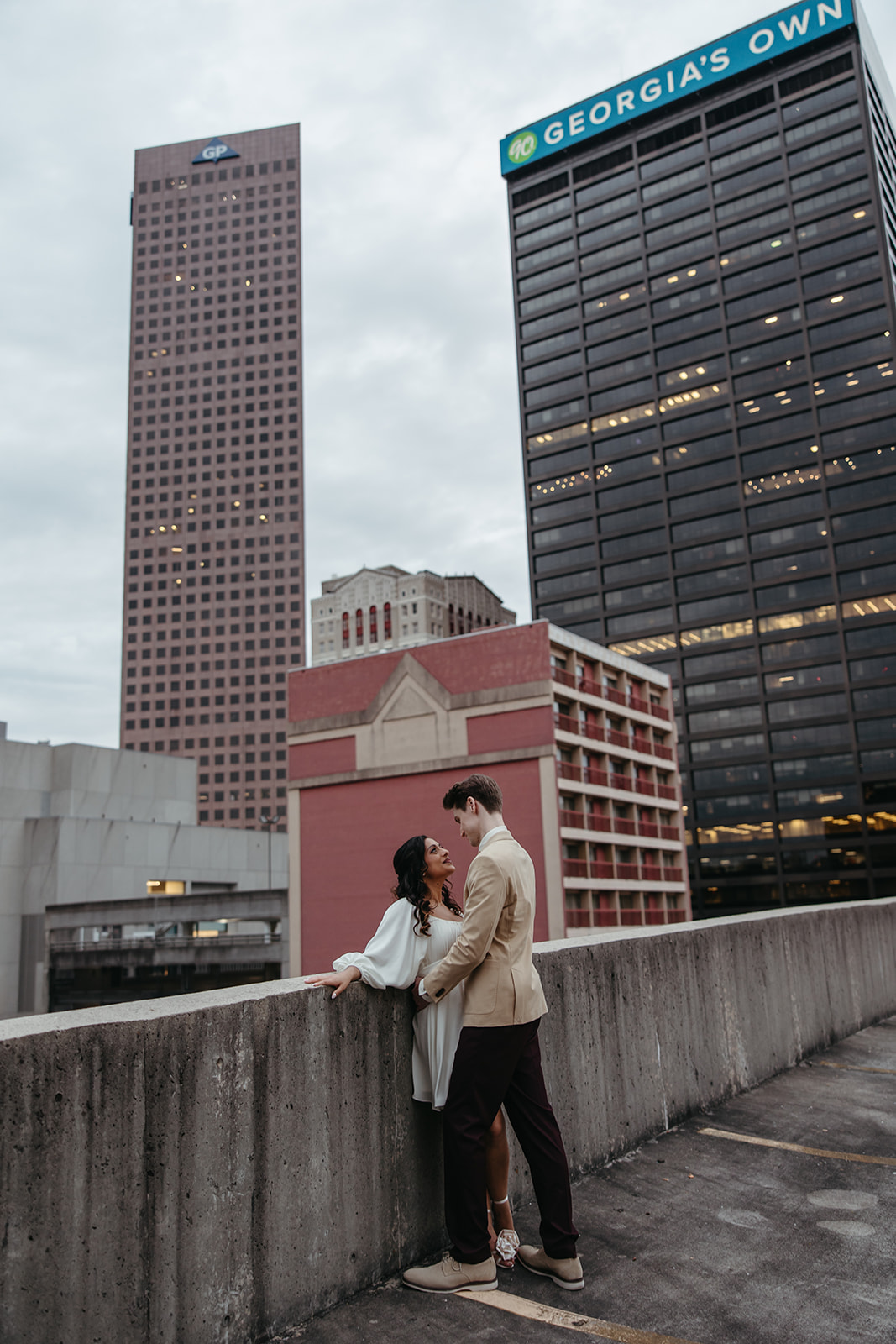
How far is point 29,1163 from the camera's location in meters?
2.74

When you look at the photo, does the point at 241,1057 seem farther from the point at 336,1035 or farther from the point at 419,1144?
the point at 419,1144

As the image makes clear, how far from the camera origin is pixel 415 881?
13.0 ft

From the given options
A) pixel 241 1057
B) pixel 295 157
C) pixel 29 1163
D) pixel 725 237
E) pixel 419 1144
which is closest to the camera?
pixel 29 1163

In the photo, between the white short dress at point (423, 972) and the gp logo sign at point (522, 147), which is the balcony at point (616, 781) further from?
the gp logo sign at point (522, 147)

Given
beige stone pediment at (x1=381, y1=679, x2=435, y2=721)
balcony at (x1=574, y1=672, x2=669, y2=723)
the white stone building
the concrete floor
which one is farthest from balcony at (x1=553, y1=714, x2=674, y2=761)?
the white stone building

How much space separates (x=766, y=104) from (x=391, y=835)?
90.4 metres

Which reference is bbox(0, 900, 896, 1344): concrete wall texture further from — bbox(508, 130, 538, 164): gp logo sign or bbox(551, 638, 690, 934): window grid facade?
bbox(508, 130, 538, 164): gp logo sign

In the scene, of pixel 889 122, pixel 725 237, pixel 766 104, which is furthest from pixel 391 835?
pixel 889 122

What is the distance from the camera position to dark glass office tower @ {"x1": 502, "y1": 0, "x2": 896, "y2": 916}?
80.9 m

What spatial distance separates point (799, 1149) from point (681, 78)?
4625 inches

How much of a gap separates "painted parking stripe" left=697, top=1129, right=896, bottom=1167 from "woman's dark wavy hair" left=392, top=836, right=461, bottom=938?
3.07 m

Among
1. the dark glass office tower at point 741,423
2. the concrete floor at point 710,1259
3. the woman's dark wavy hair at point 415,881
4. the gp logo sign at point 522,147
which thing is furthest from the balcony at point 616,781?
the gp logo sign at point 522,147

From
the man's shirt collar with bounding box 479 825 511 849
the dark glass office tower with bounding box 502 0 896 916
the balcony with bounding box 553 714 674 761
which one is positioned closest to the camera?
the man's shirt collar with bounding box 479 825 511 849

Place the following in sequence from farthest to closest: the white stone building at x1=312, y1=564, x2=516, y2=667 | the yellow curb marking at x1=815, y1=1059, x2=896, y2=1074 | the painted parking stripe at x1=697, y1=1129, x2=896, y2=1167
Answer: the white stone building at x1=312, y1=564, x2=516, y2=667 < the yellow curb marking at x1=815, y1=1059, x2=896, y2=1074 < the painted parking stripe at x1=697, y1=1129, x2=896, y2=1167
